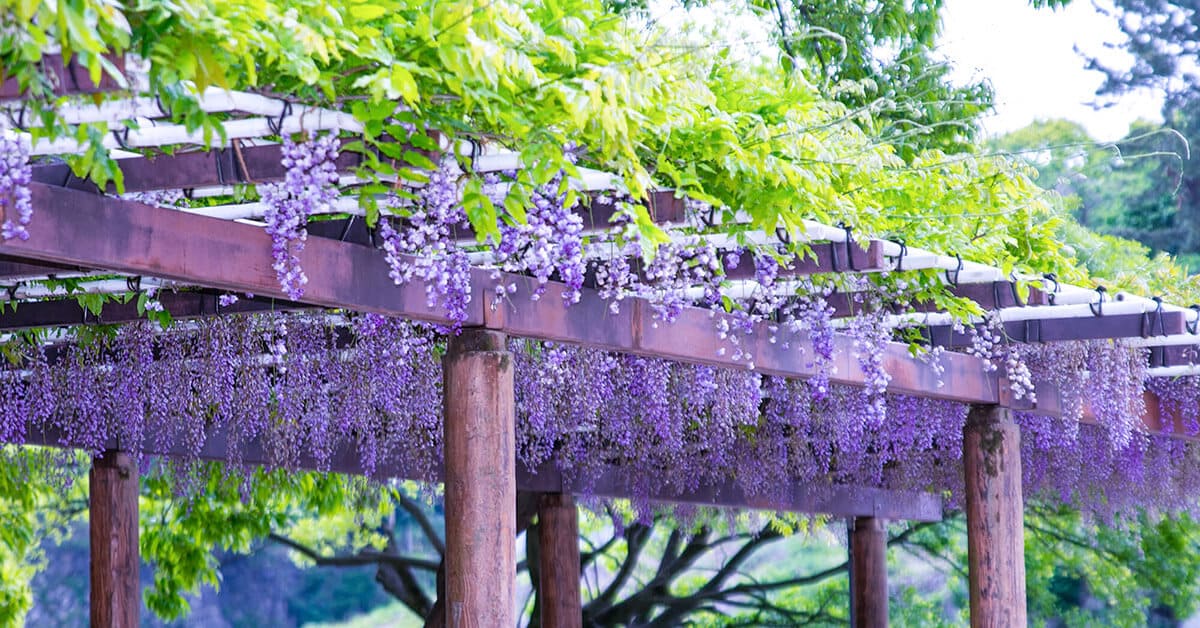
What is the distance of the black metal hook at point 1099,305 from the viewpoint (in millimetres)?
5109

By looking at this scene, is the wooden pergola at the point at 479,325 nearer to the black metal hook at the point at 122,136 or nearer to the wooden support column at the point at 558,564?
the black metal hook at the point at 122,136

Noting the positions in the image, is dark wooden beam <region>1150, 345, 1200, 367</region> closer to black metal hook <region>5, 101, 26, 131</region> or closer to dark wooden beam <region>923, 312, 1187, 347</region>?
dark wooden beam <region>923, 312, 1187, 347</region>

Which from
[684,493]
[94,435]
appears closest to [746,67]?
[94,435]

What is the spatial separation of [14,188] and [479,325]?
4.53ft

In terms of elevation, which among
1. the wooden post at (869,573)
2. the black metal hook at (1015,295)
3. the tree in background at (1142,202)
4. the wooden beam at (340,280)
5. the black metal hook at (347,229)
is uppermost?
the tree in background at (1142,202)

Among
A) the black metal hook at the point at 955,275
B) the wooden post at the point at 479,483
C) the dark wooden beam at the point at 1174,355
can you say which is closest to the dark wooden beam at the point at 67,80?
the wooden post at the point at 479,483

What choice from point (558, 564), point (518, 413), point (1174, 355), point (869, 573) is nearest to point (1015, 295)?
point (1174, 355)

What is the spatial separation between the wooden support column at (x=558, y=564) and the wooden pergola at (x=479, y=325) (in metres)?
1.25

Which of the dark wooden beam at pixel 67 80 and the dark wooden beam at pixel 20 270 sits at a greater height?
the dark wooden beam at pixel 67 80

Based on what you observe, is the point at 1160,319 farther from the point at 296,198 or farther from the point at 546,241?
the point at 296,198

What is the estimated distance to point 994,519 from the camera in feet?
19.8

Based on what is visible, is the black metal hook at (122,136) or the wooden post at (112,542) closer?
the black metal hook at (122,136)

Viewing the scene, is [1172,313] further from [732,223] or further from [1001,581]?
[732,223]

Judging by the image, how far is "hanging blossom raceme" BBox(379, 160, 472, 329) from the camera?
353cm
